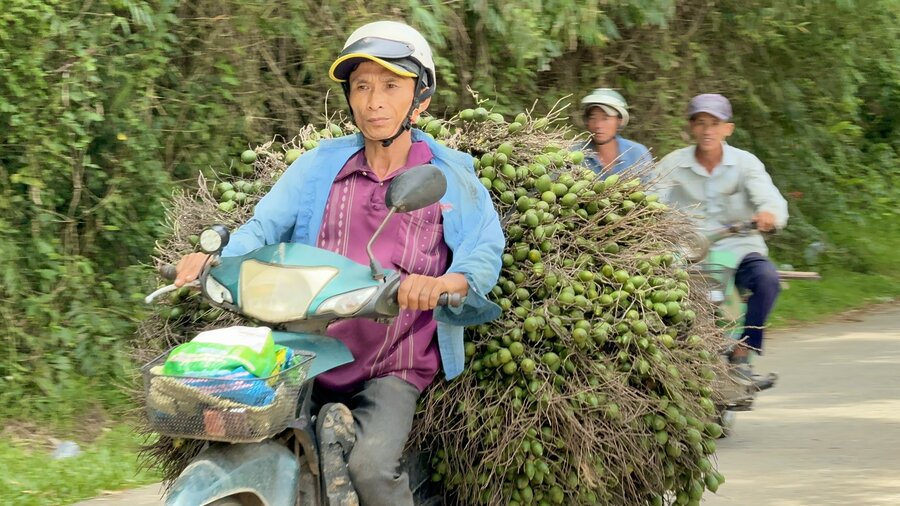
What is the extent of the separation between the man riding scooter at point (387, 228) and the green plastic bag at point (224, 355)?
50cm

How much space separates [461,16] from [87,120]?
238 centimetres

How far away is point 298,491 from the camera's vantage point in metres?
3.22

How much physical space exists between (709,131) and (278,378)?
15.0 ft

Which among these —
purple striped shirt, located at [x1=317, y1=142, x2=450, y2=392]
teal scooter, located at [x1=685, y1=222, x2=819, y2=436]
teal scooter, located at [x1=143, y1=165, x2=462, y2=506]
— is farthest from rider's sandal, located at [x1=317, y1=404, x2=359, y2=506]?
teal scooter, located at [x1=685, y1=222, x2=819, y2=436]

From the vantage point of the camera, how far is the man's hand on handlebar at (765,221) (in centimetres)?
651

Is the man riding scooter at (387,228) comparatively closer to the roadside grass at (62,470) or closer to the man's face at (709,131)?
the roadside grass at (62,470)

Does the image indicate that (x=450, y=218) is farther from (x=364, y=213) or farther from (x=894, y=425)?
(x=894, y=425)

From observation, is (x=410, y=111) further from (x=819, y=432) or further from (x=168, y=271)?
(x=819, y=432)

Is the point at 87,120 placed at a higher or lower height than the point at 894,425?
higher

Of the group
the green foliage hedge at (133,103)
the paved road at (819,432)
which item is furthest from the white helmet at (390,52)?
the paved road at (819,432)

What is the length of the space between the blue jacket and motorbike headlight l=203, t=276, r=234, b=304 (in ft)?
0.70

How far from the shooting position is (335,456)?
3256 millimetres

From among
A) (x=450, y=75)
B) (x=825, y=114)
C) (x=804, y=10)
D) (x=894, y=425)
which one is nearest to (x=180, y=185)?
(x=450, y=75)

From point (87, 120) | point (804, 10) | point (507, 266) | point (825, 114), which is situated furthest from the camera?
point (825, 114)
